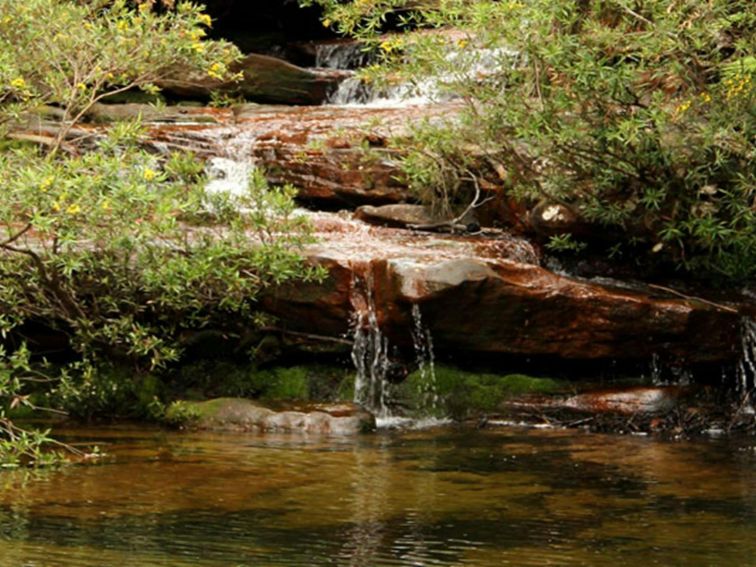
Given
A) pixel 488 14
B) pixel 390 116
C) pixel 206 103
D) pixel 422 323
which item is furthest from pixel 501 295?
pixel 206 103

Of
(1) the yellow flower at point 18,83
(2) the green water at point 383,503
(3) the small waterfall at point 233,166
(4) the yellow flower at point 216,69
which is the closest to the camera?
(2) the green water at point 383,503

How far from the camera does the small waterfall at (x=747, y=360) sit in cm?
1444

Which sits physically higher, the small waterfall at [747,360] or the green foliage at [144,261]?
the green foliage at [144,261]

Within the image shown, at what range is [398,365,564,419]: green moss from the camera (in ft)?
47.7

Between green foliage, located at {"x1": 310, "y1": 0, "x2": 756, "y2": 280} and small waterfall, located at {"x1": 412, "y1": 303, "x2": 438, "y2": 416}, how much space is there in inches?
80.4

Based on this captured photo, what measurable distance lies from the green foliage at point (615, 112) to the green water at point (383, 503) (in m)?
2.83

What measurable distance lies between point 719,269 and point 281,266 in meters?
5.04

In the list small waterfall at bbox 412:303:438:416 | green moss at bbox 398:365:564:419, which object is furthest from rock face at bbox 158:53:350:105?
green moss at bbox 398:365:564:419

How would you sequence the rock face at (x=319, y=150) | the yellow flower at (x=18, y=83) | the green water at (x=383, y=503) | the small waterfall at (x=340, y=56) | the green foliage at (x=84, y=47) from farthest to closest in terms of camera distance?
the small waterfall at (x=340, y=56)
the rock face at (x=319, y=150)
the green foliage at (x=84, y=47)
the yellow flower at (x=18, y=83)
the green water at (x=383, y=503)

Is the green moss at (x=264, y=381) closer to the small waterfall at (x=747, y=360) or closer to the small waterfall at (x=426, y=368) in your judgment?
the small waterfall at (x=426, y=368)

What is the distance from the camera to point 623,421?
45.4 ft

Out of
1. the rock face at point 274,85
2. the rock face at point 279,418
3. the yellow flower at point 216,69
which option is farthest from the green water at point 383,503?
the rock face at point 274,85

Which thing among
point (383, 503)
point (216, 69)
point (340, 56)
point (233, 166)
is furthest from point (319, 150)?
point (340, 56)

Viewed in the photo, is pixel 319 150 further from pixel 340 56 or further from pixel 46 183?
pixel 340 56
